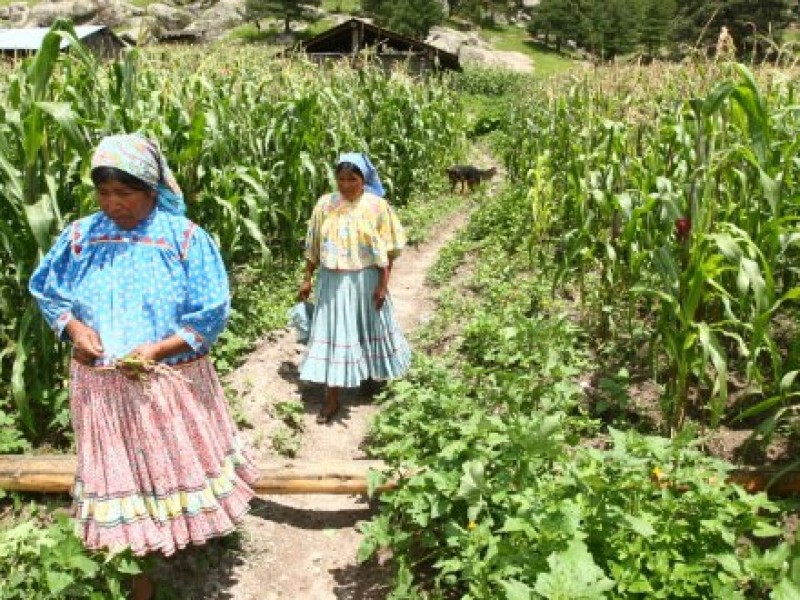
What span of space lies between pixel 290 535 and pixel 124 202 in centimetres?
197

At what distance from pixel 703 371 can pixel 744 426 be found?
79 cm

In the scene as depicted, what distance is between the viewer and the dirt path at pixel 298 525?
10.4 feet

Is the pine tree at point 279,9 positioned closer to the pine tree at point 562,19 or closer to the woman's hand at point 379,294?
the pine tree at point 562,19

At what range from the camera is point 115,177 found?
7.87 ft

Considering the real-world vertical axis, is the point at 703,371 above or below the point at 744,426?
above

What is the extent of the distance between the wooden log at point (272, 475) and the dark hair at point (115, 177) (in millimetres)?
1514

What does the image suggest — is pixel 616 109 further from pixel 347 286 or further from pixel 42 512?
pixel 42 512

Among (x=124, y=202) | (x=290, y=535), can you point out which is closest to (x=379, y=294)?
(x=290, y=535)

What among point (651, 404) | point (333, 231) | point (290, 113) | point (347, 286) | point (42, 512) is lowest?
point (42, 512)

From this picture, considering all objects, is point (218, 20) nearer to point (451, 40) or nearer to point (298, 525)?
point (451, 40)

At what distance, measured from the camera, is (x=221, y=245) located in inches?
227

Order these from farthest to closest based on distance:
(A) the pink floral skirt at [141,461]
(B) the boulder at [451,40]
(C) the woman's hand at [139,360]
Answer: (B) the boulder at [451,40] < (A) the pink floral skirt at [141,461] < (C) the woman's hand at [139,360]

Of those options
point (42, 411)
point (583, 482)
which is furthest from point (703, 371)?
point (42, 411)

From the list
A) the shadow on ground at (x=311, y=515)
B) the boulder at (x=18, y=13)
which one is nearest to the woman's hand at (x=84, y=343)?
the shadow on ground at (x=311, y=515)
